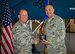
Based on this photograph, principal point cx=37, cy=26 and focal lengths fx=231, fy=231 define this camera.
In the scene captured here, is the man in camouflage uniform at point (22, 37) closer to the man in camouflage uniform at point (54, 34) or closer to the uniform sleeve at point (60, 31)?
the man in camouflage uniform at point (54, 34)

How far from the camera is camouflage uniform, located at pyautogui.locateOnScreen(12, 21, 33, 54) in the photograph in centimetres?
404

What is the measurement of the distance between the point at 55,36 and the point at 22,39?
0.59 meters

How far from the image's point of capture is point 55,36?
389 cm

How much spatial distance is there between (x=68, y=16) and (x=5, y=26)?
1.79 m

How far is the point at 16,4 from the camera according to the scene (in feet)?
21.4

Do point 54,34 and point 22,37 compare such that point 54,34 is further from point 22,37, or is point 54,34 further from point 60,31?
point 22,37

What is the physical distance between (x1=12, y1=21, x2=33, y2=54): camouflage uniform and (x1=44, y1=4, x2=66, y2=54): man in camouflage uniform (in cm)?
35

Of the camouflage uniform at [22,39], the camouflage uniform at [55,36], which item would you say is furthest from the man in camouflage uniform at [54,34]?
the camouflage uniform at [22,39]

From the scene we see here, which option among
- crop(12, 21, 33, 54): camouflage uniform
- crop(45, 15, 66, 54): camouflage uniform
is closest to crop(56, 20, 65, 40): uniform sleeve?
crop(45, 15, 66, 54): camouflage uniform

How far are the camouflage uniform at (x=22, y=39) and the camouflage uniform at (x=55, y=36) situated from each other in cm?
37

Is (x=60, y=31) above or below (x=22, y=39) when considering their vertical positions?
above

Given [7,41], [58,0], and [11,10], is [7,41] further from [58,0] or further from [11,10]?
[58,0]

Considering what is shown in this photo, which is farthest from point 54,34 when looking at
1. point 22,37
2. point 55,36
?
point 22,37

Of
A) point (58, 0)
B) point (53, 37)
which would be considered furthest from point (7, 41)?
point (53, 37)
